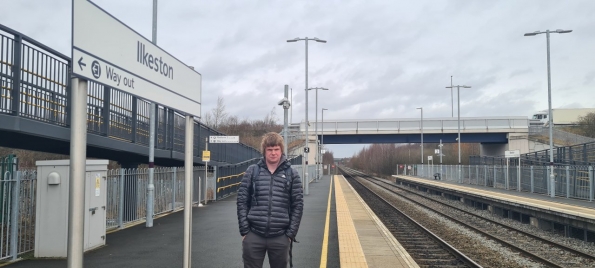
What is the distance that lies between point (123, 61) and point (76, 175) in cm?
102

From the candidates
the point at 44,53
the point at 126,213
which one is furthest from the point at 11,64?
the point at 126,213

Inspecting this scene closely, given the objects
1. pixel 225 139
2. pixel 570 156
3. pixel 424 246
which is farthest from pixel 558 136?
pixel 424 246

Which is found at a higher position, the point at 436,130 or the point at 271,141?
the point at 436,130

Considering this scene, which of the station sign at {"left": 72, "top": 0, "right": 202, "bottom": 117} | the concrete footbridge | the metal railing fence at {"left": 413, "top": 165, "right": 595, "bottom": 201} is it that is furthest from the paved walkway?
the concrete footbridge

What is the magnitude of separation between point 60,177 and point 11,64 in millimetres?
2085

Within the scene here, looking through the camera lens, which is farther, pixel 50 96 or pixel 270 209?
pixel 50 96

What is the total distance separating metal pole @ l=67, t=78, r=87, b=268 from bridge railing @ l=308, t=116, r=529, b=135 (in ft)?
161

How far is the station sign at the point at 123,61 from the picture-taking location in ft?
11.3

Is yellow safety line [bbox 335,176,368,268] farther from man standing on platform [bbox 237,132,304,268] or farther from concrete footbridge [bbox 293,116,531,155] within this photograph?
concrete footbridge [bbox 293,116,531,155]

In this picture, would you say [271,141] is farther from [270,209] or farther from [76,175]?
[76,175]

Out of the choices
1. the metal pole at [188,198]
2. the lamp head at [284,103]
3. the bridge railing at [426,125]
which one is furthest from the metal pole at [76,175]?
the bridge railing at [426,125]

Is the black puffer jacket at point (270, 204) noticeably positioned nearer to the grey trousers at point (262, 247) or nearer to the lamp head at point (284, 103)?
the grey trousers at point (262, 247)

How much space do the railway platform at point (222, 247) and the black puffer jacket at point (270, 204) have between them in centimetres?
366

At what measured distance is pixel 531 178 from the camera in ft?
94.2
